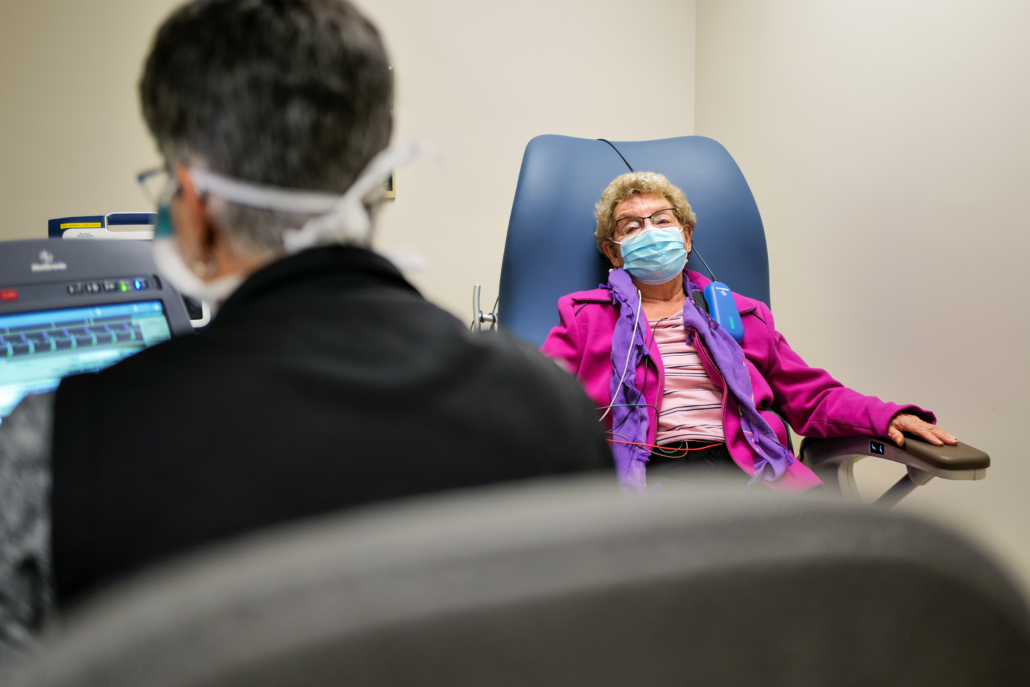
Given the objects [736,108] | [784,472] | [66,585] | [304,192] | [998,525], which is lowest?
[998,525]

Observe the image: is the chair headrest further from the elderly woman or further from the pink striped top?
the pink striped top

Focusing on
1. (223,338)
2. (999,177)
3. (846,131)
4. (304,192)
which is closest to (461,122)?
(846,131)

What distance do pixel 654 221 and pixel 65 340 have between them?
1343 mm

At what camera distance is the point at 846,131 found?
1793 millimetres

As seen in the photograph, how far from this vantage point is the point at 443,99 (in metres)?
2.36

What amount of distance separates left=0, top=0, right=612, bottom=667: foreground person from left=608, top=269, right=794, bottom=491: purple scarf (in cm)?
90

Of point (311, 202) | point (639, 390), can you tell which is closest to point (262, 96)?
point (311, 202)

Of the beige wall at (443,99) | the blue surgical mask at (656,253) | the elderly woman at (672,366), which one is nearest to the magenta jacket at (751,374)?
the elderly woman at (672,366)

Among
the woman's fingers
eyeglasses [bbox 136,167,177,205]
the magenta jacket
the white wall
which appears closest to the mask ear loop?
eyeglasses [bbox 136,167,177,205]

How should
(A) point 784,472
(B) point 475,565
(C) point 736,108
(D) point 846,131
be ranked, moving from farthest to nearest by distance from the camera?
(C) point 736,108
(D) point 846,131
(A) point 784,472
(B) point 475,565

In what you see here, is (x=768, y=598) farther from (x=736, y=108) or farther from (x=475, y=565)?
(x=736, y=108)

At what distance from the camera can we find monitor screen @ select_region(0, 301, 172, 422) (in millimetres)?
663

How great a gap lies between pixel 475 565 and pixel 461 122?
241cm

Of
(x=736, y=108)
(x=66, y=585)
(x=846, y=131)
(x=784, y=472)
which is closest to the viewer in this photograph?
(x=66, y=585)
